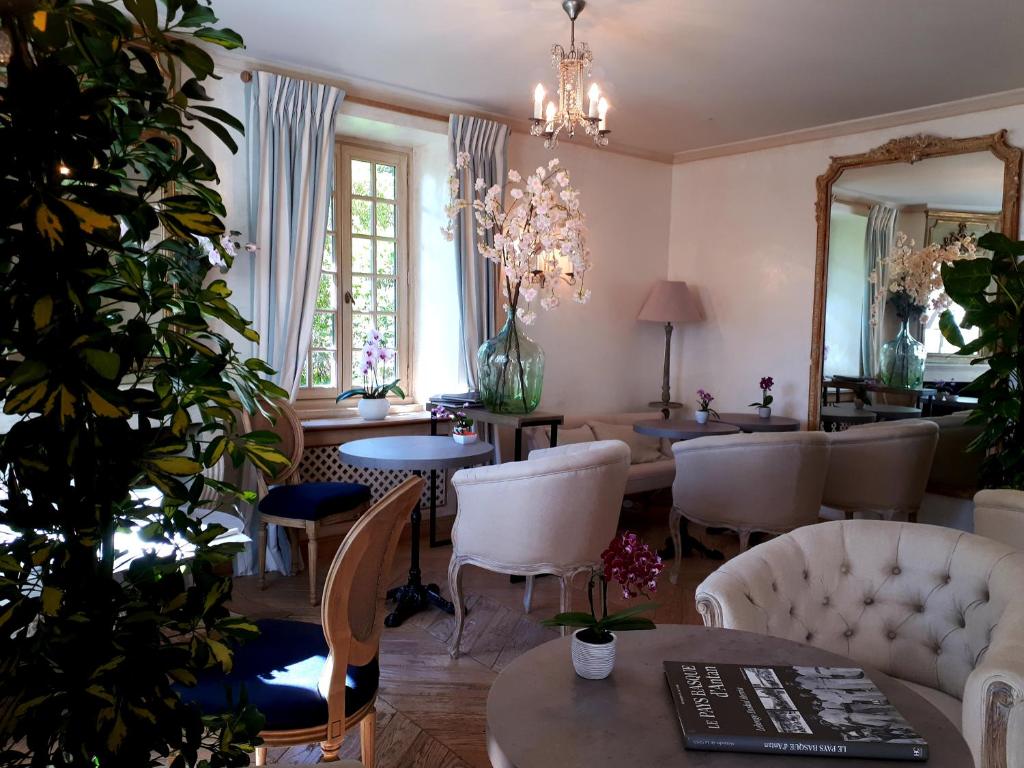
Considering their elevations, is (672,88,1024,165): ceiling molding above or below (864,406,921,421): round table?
above

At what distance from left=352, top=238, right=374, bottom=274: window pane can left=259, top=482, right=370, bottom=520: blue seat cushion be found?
1558 mm

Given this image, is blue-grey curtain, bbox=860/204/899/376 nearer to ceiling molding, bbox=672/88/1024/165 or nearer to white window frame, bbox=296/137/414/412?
ceiling molding, bbox=672/88/1024/165

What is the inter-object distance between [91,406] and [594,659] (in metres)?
1.04

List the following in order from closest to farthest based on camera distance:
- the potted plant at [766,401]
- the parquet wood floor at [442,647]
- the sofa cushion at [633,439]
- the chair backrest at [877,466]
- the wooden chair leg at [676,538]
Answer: the parquet wood floor at [442,647], the wooden chair leg at [676,538], the chair backrest at [877,466], the potted plant at [766,401], the sofa cushion at [633,439]

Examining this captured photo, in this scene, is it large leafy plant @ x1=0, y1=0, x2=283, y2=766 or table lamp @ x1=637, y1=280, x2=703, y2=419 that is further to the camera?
table lamp @ x1=637, y1=280, x2=703, y2=419

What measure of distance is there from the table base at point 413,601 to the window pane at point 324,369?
5.27 ft

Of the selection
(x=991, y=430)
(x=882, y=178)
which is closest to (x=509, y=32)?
(x=882, y=178)

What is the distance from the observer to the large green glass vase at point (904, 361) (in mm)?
5094

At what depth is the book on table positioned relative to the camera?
121 cm

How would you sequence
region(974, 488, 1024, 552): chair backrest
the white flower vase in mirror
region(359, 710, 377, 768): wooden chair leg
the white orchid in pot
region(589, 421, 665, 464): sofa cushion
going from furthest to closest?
region(589, 421, 665, 464): sofa cushion < the white flower vase in mirror < the white orchid in pot < region(974, 488, 1024, 552): chair backrest < region(359, 710, 377, 768): wooden chair leg

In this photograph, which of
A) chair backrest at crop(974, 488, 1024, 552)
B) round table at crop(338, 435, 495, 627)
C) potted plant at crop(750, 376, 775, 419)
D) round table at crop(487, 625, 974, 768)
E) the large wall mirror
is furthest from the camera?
potted plant at crop(750, 376, 775, 419)

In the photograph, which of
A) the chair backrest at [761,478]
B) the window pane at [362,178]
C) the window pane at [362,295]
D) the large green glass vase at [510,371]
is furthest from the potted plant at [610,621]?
the window pane at [362,178]

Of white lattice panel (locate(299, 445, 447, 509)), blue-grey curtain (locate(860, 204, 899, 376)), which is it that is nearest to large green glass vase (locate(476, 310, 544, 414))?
white lattice panel (locate(299, 445, 447, 509))

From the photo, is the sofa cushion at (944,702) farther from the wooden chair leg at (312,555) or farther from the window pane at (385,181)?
the window pane at (385,181)
